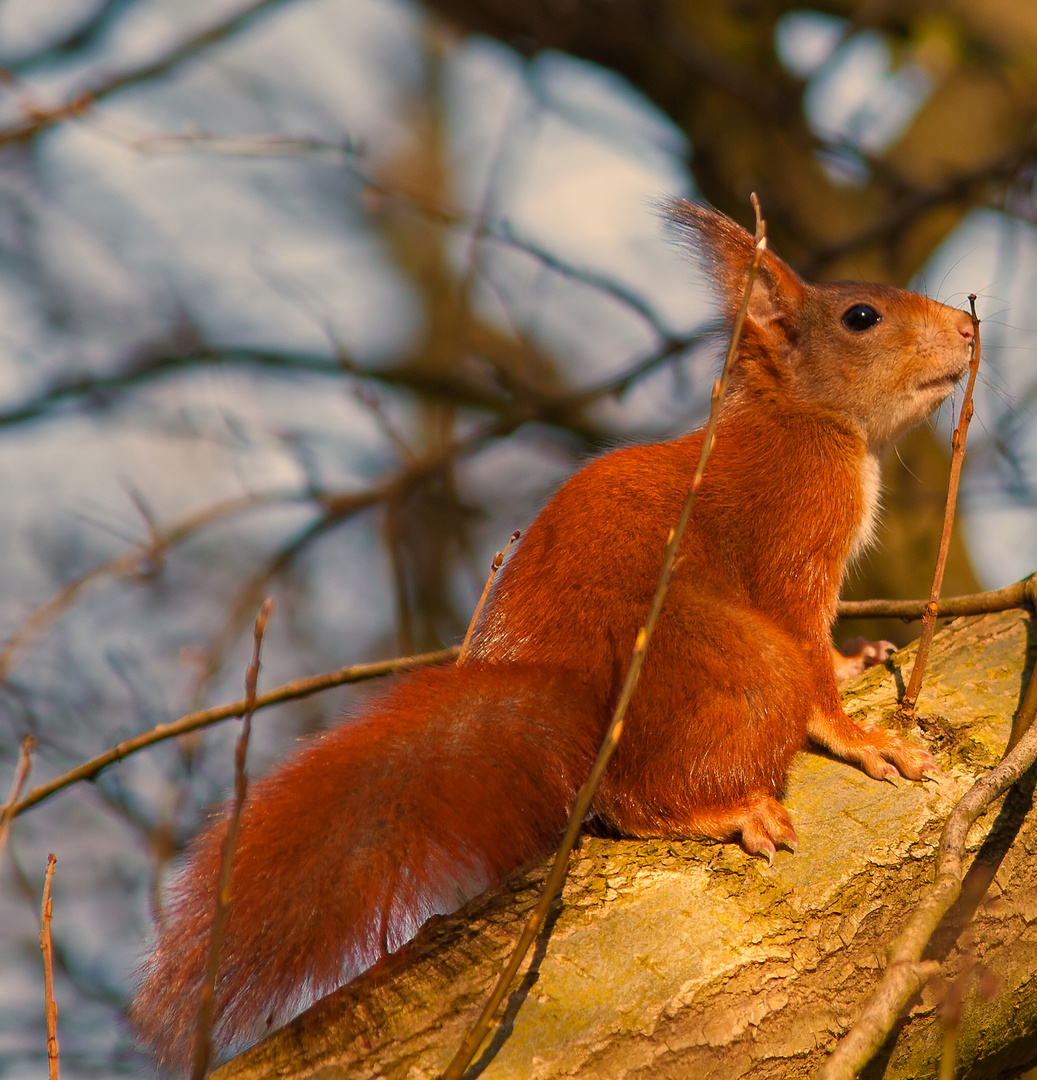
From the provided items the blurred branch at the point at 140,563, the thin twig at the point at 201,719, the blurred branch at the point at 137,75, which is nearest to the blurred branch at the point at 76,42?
the blurred branch at the point at 137,75

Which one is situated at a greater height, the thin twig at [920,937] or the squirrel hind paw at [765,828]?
the thin twig at [920,937]

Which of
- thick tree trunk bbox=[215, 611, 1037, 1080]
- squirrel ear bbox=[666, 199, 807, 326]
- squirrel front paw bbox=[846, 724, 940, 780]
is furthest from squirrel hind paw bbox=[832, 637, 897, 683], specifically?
squirrel ear bbox=[666, 199, 807, 326]

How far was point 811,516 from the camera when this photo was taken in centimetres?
297

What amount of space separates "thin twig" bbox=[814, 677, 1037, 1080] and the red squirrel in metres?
0.25

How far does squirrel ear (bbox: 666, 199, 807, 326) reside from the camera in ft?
10.7

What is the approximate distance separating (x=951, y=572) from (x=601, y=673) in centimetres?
284

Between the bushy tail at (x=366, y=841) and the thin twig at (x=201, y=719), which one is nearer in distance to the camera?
the bushy tail at (x=366, y=841)

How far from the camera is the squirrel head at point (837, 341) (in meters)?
3.25

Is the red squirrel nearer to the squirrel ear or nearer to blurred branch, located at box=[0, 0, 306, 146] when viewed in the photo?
the squirrel ear

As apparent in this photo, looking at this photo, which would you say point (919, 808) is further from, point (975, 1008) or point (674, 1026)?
point (674, 1026)

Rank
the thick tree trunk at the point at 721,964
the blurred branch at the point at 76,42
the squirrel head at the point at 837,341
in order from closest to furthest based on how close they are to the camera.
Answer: the thick tree trunk at the point at 721,964, the squirrel head at the point at 837,341, the blurred branch at the point at 76,42

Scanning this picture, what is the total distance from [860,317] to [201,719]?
224cm

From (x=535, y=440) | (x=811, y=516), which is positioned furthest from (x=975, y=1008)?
(x=535, y=440)

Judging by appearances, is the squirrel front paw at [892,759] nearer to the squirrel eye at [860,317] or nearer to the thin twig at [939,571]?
the thin twig at [939,571]
